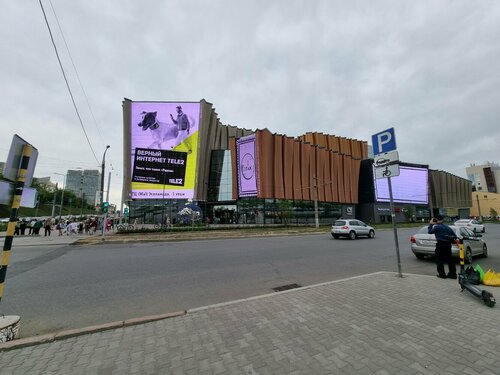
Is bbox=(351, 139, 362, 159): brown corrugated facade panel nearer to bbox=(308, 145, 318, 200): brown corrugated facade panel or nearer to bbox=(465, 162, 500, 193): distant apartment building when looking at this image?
bbox=(308, 145, 318, 200): brown corrugated facade panel

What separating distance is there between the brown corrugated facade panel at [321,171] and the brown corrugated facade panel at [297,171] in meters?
5.34

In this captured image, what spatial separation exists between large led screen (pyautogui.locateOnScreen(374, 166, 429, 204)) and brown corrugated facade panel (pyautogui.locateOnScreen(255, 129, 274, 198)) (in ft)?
113

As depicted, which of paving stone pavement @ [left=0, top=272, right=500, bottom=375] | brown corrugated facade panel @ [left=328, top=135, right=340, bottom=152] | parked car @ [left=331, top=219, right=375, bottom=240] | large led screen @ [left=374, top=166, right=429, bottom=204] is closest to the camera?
paving stone pavement @ [left=0, top=272, right=500, bottom=375]

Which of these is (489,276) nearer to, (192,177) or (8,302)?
(8,302)

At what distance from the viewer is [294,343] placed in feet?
11.5

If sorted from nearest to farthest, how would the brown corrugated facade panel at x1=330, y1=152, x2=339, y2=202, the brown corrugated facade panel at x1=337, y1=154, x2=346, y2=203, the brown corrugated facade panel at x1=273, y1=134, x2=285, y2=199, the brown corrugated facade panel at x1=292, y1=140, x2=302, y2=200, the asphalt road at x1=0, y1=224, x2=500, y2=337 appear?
the asphalt road at x1=0, y1=224, x2=500, y2=337, the brown corrugated facade panel at x1=273, y1=134, x2=285, y2=199, the brown corrugated facade panel at x1=292, y1=140, x2=302, y2=200, the brown corrugated facade panel at x1=330, y1=152, x2=339, y2=202, the brown corrugated facade panel at x1=337, y1=154, x2=346, y2=203

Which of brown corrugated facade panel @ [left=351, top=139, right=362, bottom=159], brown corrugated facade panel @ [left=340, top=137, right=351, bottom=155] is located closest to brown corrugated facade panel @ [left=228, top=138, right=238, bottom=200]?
brown corrugated facade panel @ [left=340, top=137, right=351, bottom=155]

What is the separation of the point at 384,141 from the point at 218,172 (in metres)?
54.8

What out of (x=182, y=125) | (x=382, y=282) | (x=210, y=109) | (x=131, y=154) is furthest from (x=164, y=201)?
(x=382, y=282)

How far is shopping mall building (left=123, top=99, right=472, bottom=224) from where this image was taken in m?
50.4

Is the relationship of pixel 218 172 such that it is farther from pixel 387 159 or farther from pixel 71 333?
pixel 71 333

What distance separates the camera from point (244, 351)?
3.30 metres

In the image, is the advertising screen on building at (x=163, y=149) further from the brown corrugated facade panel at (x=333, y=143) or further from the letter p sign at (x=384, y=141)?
the letter p sign at (x=384, y=141)

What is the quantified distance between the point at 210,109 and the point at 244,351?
60720mm
